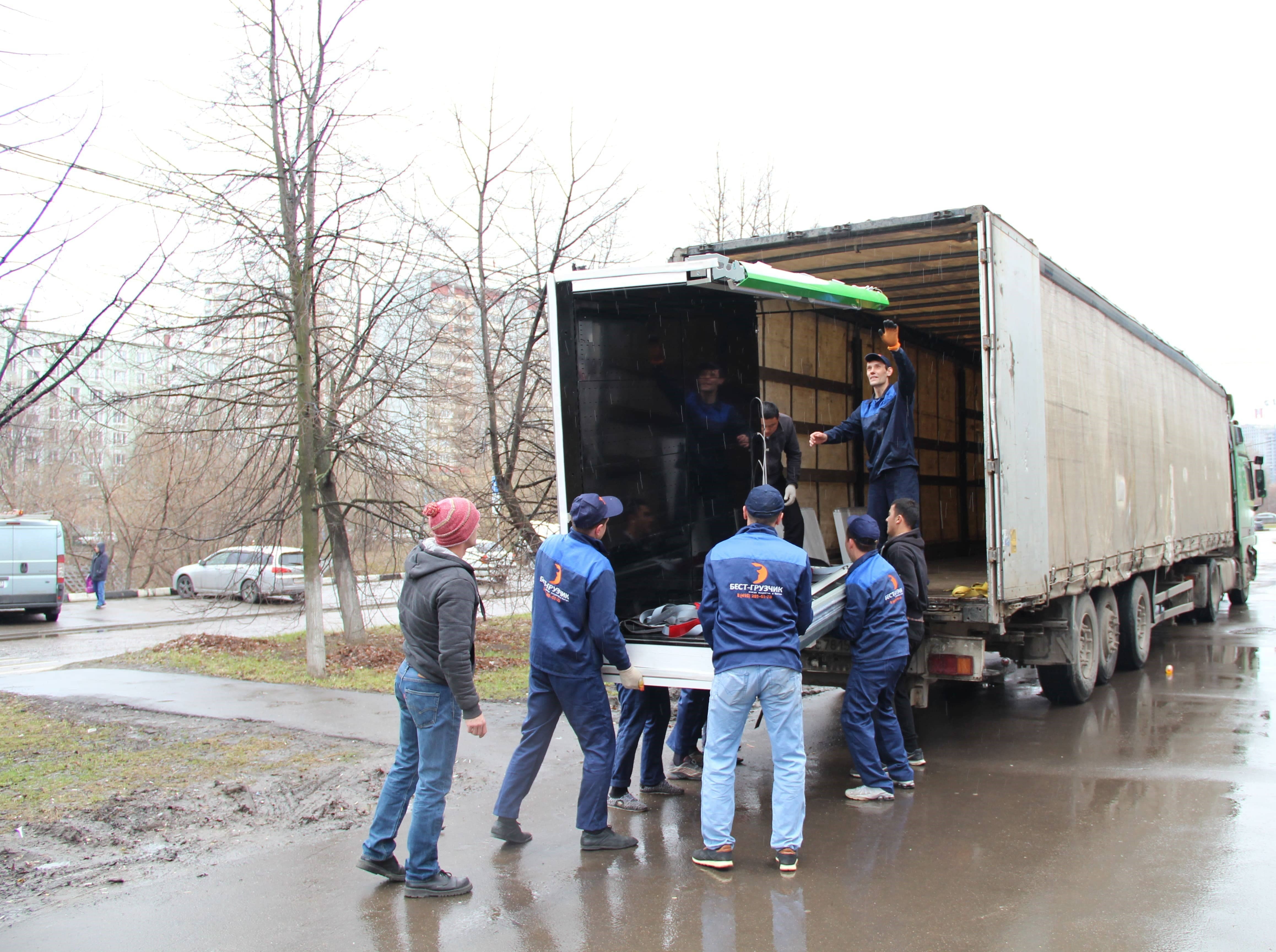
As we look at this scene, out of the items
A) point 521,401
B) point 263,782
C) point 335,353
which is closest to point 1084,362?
point 521,401

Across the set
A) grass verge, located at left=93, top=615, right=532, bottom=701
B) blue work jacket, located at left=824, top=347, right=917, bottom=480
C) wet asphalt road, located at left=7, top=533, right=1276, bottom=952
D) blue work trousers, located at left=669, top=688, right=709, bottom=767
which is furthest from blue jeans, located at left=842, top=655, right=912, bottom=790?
grass verge, located at left=93, top=615, right=532, bottom=701

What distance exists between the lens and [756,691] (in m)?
4.89

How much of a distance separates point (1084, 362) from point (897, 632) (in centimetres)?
382

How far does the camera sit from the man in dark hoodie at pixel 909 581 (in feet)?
20.5

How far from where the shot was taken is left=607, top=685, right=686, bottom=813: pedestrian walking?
5945 mm

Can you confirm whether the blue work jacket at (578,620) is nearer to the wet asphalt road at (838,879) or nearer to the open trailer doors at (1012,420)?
the wet asphalt road at (838,879)

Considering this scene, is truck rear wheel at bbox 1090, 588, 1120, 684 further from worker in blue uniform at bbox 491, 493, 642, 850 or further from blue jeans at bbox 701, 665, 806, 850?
worker in blue uniform at bbox 491, 493, 642, 850

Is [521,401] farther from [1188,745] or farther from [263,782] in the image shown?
[1188,745]

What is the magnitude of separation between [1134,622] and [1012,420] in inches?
180

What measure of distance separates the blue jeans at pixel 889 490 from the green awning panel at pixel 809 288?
1.31 m

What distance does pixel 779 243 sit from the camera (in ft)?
25.0

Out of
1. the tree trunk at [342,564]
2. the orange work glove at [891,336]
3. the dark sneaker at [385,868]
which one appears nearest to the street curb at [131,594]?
the tree trunk at [342,564]

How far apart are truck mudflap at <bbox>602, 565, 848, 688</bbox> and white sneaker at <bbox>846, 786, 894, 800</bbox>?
0.94 meters

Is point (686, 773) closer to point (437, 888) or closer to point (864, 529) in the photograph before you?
point (864, 529)
